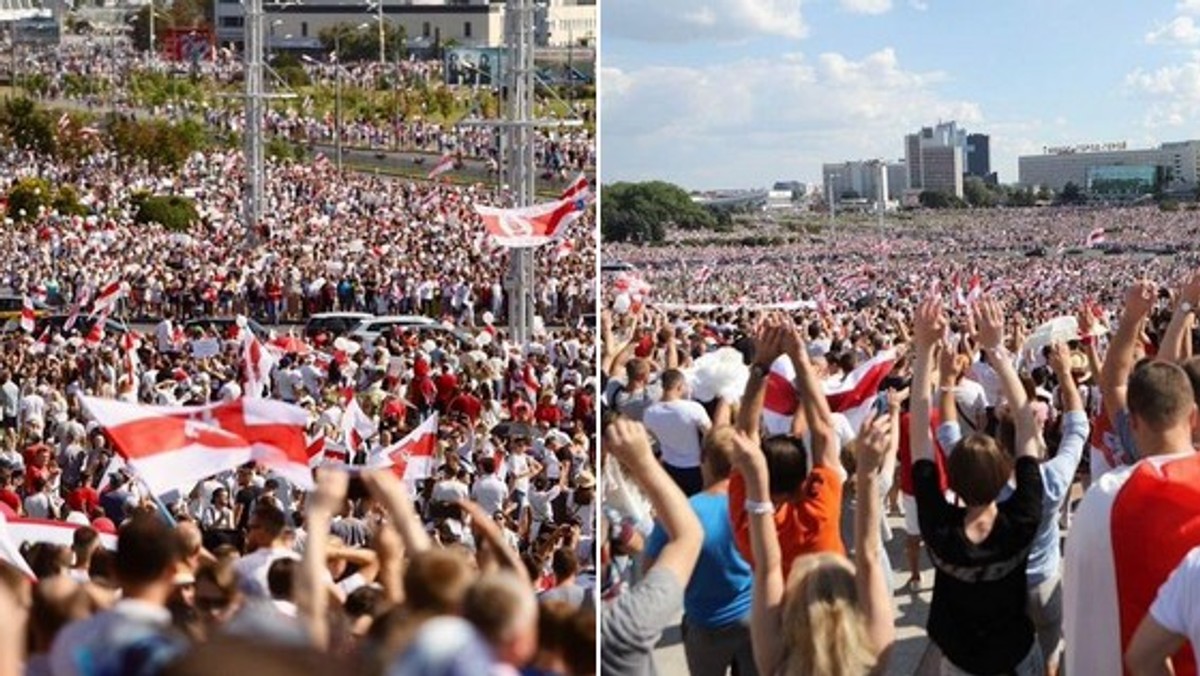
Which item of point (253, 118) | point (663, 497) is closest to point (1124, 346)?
point (663, 497)

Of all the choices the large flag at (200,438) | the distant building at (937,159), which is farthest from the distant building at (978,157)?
the large flag at (200,438)

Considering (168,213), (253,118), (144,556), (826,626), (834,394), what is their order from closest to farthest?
1. (144,556)
2. (826,626)
3. (834,394)
4. (253,118)
5. (168,213)

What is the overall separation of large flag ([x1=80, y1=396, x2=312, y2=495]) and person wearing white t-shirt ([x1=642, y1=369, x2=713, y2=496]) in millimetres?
1786

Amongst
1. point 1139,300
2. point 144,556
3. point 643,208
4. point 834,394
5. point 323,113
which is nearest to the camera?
point 144,556

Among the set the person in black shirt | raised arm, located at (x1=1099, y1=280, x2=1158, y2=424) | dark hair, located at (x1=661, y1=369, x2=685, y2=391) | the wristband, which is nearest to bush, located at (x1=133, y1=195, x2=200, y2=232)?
dark hair, located at (x1=661, y1=369, x2=685, y2=391)

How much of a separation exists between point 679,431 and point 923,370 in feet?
9.65

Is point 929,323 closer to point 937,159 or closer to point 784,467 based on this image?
point 784,467

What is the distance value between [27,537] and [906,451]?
3604 mm

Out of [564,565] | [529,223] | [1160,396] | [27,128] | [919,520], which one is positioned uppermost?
[27,128]

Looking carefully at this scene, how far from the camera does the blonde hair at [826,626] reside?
4039 millimetres

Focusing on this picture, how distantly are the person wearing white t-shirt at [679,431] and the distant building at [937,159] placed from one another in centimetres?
4472

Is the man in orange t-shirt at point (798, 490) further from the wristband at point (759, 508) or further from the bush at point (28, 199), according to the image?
the bush at point (28, 199)

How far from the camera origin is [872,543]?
169 inches

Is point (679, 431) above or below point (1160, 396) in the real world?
below
